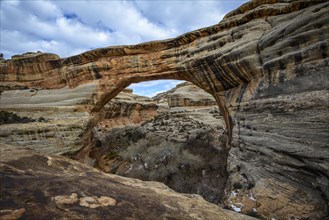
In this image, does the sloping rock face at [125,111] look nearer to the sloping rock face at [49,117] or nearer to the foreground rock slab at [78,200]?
the sloping rock face at [49,117]

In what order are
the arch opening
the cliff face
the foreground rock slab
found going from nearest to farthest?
the foreground rock slab
the cliff face
the arch opening

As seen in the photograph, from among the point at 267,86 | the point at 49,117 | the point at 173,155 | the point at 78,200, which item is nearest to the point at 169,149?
the point at 173,155

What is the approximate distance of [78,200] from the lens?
411cm

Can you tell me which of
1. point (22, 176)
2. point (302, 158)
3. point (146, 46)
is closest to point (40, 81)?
point (146, 46)

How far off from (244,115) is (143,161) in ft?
27.5

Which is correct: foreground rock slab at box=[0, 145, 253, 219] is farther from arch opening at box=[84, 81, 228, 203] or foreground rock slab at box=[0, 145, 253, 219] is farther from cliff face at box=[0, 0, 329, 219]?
arch opening at box=[84, 81, 228, 203]

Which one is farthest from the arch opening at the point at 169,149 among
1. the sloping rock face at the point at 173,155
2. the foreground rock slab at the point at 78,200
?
the foreground rock slab at the point at 78,200

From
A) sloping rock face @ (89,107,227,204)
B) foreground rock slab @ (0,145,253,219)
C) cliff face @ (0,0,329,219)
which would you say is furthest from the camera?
sloping rock face @ (89,107,227,204)

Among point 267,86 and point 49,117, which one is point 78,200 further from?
point 49,117

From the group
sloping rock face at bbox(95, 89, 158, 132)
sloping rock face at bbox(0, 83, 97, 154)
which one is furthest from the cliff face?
sloping rock face at bbox(95, 89, 158, 132)

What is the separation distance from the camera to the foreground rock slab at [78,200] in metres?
3.63

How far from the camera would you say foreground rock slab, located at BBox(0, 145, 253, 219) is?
363 centimetres

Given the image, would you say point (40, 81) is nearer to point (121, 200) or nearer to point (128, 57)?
point (128, 57)

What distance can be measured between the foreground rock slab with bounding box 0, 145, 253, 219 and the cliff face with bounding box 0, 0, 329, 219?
2319 mm
